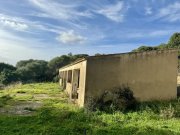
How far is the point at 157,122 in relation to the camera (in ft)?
36.5

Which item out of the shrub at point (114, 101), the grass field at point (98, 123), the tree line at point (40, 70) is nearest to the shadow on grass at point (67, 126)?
the grass field at point (98, 123)

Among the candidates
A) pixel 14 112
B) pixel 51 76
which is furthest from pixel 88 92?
pixel 51 76

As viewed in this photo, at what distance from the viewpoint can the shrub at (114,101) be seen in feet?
43.1

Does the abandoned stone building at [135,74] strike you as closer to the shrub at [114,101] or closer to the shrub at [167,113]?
the shrub at [114,101]

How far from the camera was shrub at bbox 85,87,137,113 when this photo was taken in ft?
43.1

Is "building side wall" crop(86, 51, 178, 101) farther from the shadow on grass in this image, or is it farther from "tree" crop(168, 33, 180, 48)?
"tree" crop(168, 33, 180, 48)

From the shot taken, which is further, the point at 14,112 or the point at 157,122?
the point at 14,112

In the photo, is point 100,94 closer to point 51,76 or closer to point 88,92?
point 88,92

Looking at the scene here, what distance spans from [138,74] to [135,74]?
169 millimetres

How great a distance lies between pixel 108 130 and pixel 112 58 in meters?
5.57

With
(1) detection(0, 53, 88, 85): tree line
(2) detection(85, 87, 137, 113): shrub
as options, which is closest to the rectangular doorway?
(2) detection(85, 87, 137, 113): shrub

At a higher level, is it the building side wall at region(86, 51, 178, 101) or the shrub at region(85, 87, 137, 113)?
the building side wall at region(86, 51, 178, 101)

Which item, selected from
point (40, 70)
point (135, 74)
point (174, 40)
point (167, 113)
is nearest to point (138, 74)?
point (135, 74)

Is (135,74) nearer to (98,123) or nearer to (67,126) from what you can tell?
(98,123)
